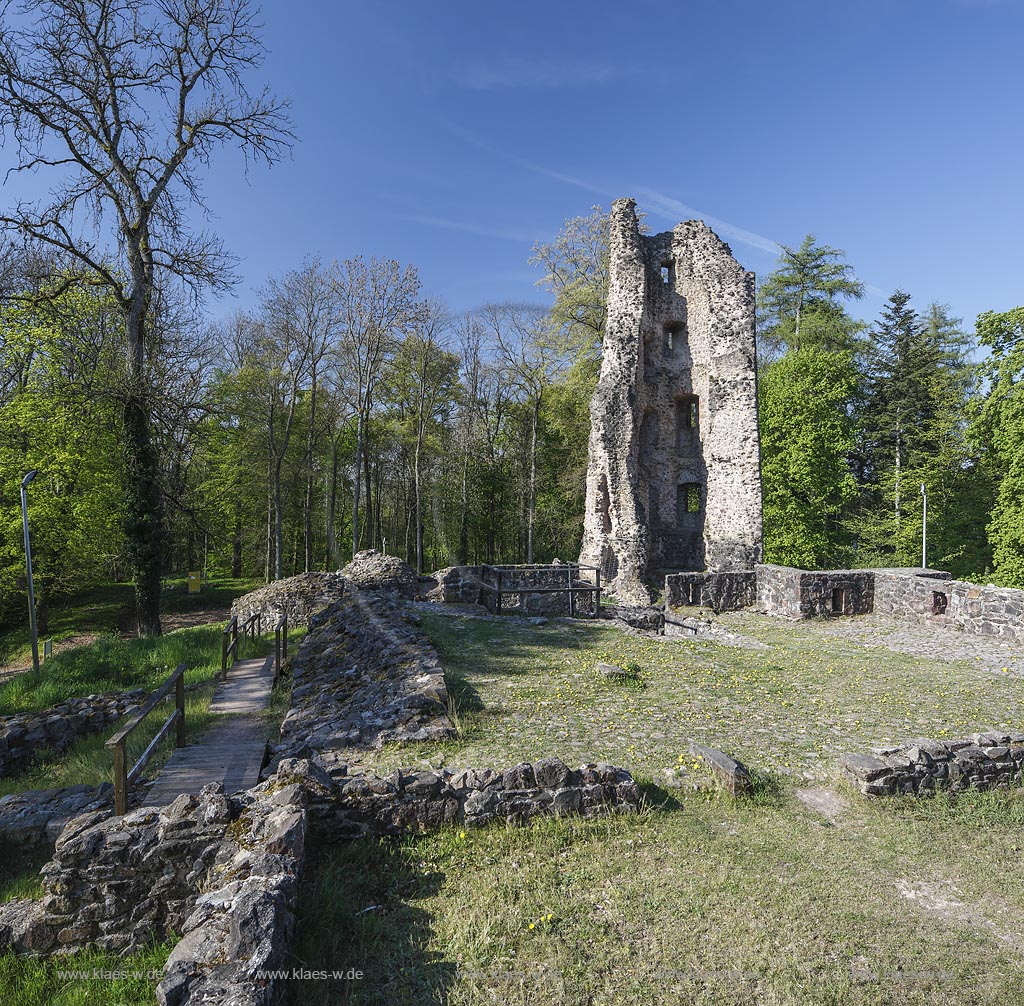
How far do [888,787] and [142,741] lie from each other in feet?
30.1

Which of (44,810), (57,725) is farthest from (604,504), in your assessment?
(44,810)

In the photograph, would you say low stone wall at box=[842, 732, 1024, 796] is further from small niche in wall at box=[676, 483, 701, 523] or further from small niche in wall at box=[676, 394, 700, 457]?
small niche in wall at box=[676, 394, 700, 457]

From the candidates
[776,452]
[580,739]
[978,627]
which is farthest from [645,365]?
[580,739]

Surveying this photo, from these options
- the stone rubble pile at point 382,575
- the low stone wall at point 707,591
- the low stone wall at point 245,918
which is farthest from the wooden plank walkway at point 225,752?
the low stone wall at point 707,591

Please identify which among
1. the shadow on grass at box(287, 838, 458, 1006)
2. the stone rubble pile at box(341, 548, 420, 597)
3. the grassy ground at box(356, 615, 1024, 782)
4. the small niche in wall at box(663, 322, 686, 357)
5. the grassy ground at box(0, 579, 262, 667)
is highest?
the small niche in wall at box(663, 322, 686, 357)

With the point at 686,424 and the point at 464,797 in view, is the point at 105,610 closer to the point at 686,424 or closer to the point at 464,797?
the point at 464,797

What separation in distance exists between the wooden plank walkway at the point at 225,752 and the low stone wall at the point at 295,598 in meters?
7.38

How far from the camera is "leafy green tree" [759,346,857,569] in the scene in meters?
28.5

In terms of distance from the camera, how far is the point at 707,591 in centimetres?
1820

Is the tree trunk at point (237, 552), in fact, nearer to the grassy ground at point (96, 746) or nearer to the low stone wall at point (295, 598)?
the grassy ground at point (96, 746)

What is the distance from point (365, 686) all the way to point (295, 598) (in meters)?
10.7

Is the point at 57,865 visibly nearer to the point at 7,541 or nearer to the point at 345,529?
the point at 7,541

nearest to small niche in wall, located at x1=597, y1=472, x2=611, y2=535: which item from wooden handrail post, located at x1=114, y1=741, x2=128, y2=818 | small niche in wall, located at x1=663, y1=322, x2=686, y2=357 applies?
small niche in wall, located at x1=663, y1=322, x2=686, y2=357

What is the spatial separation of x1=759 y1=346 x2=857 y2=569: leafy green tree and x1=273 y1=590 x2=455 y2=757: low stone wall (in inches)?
877
